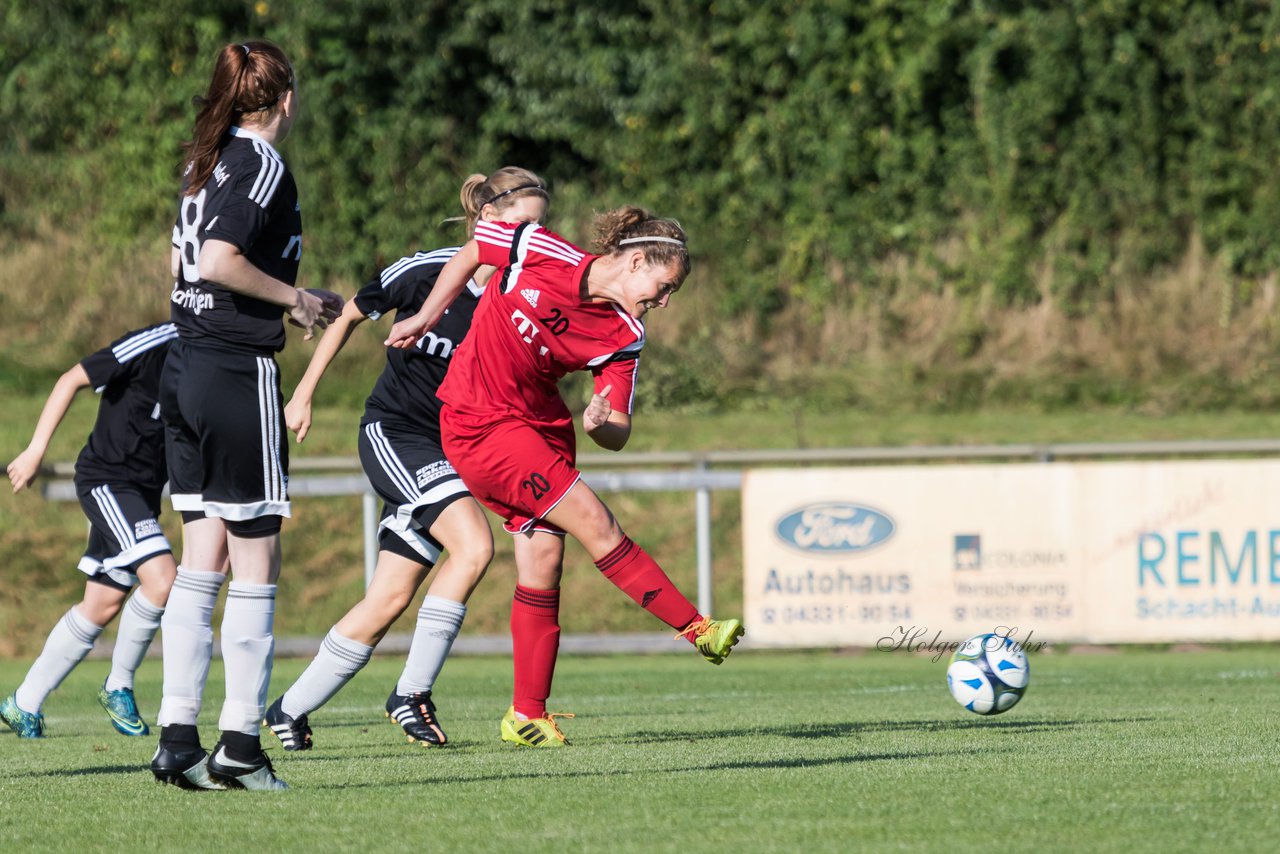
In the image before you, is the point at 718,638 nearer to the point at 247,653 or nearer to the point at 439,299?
the point at 247,653

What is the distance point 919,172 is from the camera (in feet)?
61.9

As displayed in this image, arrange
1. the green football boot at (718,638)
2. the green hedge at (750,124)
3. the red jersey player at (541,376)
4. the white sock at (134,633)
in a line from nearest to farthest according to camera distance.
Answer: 1. the green football boot at (718,638)
2. the red jersey player at (541,376)
3. the white sock at (134,633)
4. the green hedge at (750,124)

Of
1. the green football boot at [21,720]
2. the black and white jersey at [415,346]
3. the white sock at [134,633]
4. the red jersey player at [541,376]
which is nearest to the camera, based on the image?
the red jersey player at [541,376]

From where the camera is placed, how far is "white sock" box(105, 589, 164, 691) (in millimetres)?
7328

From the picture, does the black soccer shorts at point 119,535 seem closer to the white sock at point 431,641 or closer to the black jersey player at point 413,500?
the black jersey player at point 413,500

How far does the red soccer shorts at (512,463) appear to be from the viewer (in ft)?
18.8

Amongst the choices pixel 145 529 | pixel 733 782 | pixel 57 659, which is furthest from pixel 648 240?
pixel 57 659

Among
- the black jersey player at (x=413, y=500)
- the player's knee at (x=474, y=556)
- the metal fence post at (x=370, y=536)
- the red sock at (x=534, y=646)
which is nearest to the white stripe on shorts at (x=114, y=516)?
the black jersey player at (x=413, y=500)

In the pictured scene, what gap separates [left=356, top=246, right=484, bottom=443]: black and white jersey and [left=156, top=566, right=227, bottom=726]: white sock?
77.5 inches

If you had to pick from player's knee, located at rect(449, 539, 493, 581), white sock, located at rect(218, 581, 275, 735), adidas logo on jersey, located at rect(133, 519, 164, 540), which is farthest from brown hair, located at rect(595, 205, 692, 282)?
adidas logo on jersey, located at rect(133, 519, 164, 540)

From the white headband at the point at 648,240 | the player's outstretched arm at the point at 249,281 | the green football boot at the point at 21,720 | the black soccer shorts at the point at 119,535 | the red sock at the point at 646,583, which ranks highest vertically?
the white headband at the point at 648,240

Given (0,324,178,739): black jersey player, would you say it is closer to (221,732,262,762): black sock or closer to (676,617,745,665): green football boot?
(221,732,262,762): black sock

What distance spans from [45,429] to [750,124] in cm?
1289

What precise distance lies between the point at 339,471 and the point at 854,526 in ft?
14.3
